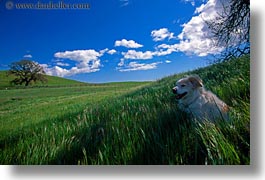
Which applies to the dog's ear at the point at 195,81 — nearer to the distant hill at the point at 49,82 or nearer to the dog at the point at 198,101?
the dog at the point at 198,101

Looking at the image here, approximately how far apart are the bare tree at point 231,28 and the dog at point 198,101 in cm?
52

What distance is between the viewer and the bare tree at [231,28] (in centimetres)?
271

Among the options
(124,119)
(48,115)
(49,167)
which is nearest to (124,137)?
A: (124,119)

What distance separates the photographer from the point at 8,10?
2863 mm

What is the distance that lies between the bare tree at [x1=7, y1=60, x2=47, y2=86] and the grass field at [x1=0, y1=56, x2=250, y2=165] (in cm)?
13

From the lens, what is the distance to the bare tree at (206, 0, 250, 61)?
8.89ft

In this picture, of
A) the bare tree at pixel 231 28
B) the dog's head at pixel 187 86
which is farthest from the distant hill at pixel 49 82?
the bare tree at pixel 231 28

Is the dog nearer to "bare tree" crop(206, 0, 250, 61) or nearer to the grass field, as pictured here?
the grass field

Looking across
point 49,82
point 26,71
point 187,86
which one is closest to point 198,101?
point 187,86

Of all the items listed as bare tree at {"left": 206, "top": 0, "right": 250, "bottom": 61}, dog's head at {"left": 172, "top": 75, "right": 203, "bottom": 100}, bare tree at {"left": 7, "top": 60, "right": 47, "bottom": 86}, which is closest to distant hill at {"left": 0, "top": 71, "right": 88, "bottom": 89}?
bare tree at {"left": 7, "top": 60, "right": 47, "bottom": 86}

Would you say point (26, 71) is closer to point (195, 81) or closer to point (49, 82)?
point (49, 82)

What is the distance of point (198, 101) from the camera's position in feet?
7.70

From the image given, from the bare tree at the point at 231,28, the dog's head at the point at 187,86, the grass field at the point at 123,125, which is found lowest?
the grass field at the point at 123,125

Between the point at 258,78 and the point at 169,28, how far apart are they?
0.85m
